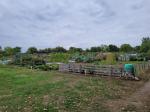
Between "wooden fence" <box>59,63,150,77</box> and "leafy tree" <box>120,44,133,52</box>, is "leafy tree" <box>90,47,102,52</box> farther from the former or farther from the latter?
"wooden fence" <box>59,63,150,77</box>

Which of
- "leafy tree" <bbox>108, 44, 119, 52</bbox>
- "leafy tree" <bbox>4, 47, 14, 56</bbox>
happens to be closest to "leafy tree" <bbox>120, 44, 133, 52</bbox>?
"leafy tree" <bbox>108, 44, 119, 52</bbox>

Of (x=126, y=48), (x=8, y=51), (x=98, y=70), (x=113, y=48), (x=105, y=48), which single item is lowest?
(x=98, y=70)

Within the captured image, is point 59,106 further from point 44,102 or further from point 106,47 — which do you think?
point 106,47

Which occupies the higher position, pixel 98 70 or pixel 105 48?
pixel 105 48

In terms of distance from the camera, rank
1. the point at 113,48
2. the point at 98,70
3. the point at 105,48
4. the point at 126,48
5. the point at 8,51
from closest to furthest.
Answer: the point at 98,70 → the point at 8,51 → the point at 126,48 → the point at 105,48 → the point at 113,48

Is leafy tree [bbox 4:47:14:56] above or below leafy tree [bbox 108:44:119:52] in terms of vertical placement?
below

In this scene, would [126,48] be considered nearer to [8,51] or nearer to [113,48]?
[113,48]

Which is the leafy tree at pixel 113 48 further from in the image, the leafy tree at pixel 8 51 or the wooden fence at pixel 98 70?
the wooden fence at pixel 98 70

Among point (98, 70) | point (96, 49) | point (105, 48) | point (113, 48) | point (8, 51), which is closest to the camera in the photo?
point (98, 70)

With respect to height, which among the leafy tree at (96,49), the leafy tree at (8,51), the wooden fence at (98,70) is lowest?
the wooden fence at (98,70)

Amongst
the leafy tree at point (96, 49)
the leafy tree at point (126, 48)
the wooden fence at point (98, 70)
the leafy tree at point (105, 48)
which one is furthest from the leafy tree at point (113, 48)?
the wooden fence at point (98, 70)

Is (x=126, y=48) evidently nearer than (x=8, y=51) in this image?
→ No

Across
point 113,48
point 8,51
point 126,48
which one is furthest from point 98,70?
point 113,48

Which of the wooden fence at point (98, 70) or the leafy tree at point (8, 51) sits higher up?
the leafy tree at point (8, 51)
